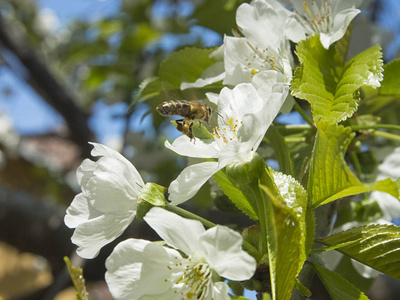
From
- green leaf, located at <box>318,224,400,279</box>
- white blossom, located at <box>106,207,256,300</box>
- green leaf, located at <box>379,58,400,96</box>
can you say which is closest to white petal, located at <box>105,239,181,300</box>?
white blossom, located at <box>106,207,256,300</box>

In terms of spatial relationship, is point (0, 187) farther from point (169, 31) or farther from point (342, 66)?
point (342, 66)

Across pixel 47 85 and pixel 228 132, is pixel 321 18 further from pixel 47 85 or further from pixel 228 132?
pixel 47 85

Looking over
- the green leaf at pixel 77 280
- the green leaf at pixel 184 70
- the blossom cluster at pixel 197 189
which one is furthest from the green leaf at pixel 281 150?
the green leaf at pixel 77 280

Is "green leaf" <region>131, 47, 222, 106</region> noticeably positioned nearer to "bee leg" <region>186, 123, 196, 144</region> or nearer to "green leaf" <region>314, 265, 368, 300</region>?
"bee leg" <region>186, 123, 196, 144</region>

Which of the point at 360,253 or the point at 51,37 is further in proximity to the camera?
the point at 51,37

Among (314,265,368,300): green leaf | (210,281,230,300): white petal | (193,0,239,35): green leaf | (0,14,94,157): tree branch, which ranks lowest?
(0,14,94,157): tree branch

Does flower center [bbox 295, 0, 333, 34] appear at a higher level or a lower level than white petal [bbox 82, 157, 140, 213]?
higher

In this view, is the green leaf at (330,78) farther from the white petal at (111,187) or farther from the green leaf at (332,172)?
the white petal at (111,187)

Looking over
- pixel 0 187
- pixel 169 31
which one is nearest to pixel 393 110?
pixel 169 31

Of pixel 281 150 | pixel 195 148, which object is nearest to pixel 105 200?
pixel 195 148
